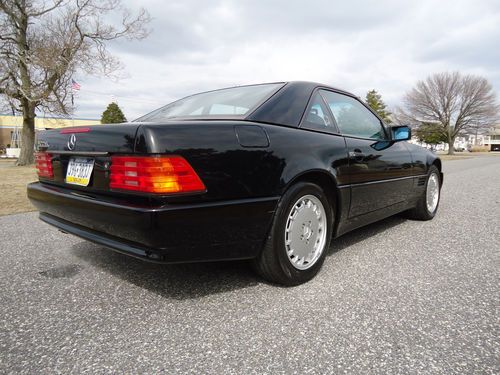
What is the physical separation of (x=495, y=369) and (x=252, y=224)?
4.07 feet

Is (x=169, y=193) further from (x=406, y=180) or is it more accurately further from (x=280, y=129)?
(x=406, y=180)

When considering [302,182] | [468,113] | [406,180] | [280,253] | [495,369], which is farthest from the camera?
[468,113]

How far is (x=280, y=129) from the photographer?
84.0 inches

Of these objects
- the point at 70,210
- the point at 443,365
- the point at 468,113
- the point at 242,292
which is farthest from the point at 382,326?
the point at 468,113

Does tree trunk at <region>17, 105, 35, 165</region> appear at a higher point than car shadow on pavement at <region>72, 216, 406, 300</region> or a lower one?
higher

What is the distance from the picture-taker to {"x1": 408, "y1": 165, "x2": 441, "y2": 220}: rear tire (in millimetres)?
3945

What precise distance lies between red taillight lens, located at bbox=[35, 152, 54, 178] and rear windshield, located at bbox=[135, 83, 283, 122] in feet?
2.54

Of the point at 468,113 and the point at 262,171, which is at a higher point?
the point at 468,113

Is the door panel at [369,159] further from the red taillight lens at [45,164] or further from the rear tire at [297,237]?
the red taillight lens at [45,164]

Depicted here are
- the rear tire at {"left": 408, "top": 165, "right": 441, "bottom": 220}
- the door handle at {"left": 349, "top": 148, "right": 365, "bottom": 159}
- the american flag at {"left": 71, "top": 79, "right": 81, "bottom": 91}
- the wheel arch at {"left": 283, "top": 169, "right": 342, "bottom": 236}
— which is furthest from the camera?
the american flag at {"left": 71, "top": 79, "right": 81, "bottom": 91}

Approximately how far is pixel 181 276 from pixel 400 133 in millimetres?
2427

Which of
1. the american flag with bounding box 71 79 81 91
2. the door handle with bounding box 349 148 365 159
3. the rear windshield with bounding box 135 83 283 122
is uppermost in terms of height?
the american flag with bounding box 71 79 81 91

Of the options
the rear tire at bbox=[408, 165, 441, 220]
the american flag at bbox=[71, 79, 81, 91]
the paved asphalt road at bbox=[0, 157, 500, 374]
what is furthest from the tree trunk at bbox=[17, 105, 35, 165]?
the rear tire at bbox=[408, 165, 441, 220]

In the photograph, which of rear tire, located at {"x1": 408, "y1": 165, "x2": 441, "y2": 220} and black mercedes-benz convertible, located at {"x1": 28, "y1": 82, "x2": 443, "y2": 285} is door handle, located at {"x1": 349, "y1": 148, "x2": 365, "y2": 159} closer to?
black mercedes-benz convertible, located at {"x1": 28, "y1": 82, "x2": 443, "y2": 285}
